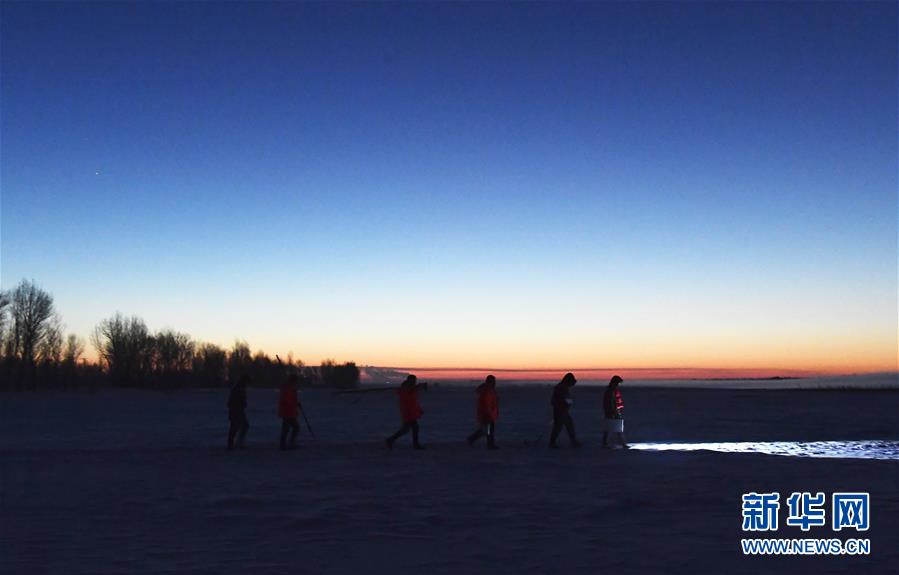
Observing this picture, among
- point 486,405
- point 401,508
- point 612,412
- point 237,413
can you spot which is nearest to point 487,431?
point 486,405

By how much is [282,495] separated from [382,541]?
3684 mm

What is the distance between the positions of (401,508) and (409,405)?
837 cm

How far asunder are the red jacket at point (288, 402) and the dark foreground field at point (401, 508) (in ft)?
3.18

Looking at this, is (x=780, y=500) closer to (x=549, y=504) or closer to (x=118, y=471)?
(x=549, y=504)

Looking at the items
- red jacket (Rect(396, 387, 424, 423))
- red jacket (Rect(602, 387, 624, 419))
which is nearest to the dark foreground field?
red jacket (Rect(396, 387, 424, 423))

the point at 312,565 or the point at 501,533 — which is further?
the point at 501,533

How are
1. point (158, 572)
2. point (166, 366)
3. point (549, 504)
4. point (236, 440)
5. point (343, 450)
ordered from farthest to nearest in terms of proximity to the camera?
1. point (166, 366)
2. point (236, 440)
3. point (343, 450)
4. point (549, 504)
5. point (158, 572)

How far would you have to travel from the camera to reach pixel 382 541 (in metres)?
9.08

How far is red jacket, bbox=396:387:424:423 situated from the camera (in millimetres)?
19422

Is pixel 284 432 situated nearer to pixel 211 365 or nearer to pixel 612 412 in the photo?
pixel 612 412

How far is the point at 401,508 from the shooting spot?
438 inches

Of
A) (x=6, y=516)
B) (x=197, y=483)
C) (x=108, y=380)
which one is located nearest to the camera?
(x=6, y=516)

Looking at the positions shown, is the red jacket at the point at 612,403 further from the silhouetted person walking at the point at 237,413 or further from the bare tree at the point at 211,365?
the bare tree at the point at 211,365

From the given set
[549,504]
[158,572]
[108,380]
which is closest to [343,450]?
[549,504]
